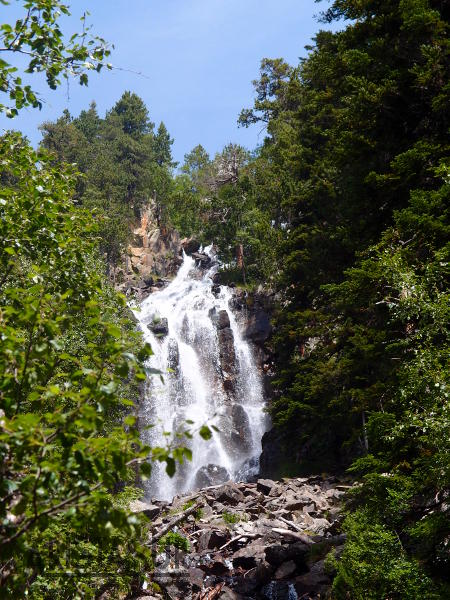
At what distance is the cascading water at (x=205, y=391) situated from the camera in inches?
Answer: 1248

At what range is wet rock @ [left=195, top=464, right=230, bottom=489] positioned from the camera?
97.7 ft

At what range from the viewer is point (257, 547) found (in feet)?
42.7

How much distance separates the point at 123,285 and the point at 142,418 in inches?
1016

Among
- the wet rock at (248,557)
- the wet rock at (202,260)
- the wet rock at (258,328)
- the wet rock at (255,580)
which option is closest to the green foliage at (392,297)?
the wet rock at (255,580)

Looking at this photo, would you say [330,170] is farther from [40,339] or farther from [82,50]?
[40,339]

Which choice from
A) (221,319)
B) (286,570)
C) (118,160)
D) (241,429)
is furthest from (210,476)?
(118,160)

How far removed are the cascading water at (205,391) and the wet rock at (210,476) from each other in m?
0.06

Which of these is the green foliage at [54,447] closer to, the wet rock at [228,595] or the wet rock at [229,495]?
the wet rock at [228,595]

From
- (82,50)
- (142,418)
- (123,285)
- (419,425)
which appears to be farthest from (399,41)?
(123,285)

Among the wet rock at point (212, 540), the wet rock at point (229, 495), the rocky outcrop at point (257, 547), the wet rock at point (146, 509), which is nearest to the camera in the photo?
the rocky outcrop at point (257, 547)

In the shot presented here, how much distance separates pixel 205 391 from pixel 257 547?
25.1 metres

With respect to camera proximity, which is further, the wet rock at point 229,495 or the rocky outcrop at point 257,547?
the wet rock at point 229,495

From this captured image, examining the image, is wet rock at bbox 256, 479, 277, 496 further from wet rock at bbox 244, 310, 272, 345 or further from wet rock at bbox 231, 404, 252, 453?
wet rock at bbox 244, 310, 272, 345

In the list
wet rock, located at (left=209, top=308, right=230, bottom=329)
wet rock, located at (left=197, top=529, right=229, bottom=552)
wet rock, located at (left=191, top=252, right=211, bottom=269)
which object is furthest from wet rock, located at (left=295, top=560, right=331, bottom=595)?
wet rock, located at (left=191, top=252, right=211, bottom=269)
